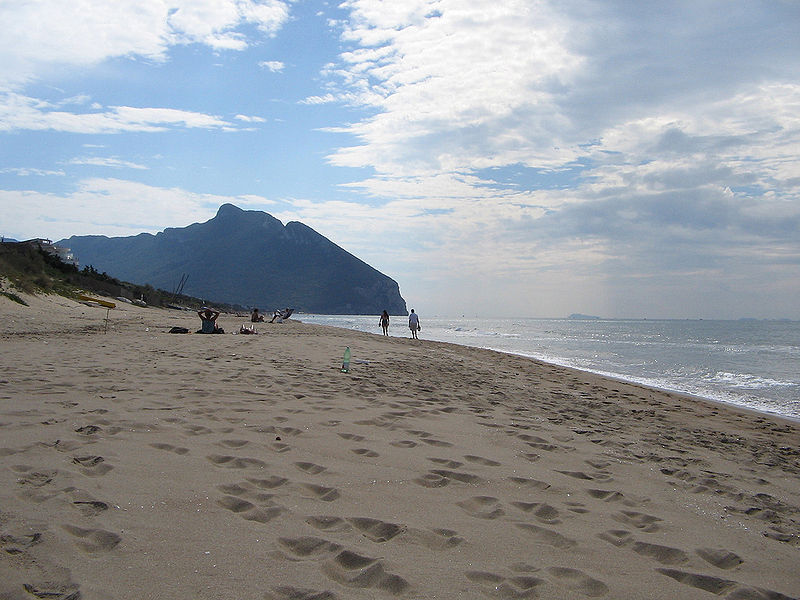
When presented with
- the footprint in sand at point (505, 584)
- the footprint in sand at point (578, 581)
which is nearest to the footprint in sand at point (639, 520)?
the footprint in sand at point (578, 581)

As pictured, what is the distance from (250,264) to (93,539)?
567 ft

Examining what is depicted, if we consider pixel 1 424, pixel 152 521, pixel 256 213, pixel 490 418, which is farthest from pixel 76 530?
pixel 256 213

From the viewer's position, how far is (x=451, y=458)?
14.2ft

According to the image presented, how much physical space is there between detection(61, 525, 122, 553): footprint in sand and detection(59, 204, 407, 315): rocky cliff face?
144184mm

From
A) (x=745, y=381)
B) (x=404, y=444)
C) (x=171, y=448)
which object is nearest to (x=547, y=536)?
(x=404, y=444)

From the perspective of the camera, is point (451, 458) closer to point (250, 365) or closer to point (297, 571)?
point (297, 571)

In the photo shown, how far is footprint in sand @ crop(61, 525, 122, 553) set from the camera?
7.75 feet

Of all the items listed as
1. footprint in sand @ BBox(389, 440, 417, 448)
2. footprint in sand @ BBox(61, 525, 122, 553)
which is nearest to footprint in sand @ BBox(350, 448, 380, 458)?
footprint in sand @ BBox(389, 440, 417, 448)

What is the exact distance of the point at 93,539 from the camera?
244 centimetres

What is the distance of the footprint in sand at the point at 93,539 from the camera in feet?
7.75

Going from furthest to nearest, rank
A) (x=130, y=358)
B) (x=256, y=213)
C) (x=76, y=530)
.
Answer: (x=256, y=213)
(x=130, y=358)
(x=76, y=530)

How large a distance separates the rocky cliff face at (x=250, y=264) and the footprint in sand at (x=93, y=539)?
473 ft

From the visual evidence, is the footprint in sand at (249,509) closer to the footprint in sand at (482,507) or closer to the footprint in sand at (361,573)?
the footprint in sand at (361,573)

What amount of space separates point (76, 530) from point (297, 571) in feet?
3.72
